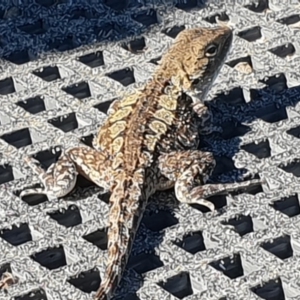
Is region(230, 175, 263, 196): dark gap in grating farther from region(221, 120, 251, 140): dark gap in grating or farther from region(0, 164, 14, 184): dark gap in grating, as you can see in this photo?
region(0, 164, 14, 184): dark gap in grating

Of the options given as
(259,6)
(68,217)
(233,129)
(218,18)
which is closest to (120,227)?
(68,217)

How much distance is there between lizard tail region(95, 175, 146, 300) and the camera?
11.5 ft

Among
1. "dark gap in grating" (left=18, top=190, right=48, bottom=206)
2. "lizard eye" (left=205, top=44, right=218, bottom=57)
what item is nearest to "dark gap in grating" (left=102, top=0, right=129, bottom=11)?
"lizard eye" (left=205, top=44, right=218, bottom=57)

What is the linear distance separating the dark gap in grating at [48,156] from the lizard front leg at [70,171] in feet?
0.13

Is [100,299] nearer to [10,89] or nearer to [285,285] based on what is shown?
[285,285]

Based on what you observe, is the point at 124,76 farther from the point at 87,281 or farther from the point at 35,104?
the point at 87,281

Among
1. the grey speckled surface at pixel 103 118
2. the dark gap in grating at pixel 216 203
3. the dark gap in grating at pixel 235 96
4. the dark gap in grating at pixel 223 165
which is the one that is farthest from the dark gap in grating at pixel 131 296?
the dark gap in grating at pixel 235 96

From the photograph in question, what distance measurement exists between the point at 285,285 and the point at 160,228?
594mm

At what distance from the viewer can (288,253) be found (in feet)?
12.0

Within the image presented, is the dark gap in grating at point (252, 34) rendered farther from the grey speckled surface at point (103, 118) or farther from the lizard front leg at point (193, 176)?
the lizard front leg at point (193, 176)

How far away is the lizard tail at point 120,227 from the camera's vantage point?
3.51m

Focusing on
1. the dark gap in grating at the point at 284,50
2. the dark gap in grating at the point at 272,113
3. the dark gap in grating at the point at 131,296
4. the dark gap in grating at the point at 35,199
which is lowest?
the dark gap in grating at the point at 131,296

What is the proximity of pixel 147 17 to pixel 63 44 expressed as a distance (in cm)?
40

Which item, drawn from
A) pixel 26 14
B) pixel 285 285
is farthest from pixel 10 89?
pixel 285 285
